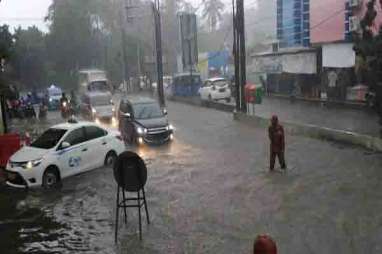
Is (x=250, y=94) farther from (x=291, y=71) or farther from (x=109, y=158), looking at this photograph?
(x=109, y=158)

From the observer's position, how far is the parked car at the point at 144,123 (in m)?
22.7

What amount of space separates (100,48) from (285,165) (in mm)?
73219

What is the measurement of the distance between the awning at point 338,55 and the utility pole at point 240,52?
6.18 meters

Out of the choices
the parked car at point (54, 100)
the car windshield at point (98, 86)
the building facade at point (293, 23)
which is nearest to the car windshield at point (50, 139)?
the building facade at point (293, 23)

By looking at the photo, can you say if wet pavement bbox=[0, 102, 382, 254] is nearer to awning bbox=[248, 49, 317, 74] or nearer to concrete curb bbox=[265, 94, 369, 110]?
concrete curb bbox=[265, 94, 369, 110]

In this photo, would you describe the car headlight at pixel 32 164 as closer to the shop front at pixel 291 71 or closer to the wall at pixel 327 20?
the wall at pixel 327 20

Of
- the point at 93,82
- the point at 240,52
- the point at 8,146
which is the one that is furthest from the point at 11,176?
the point at 93,82

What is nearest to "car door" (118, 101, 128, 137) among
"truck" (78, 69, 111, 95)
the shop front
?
the shop front

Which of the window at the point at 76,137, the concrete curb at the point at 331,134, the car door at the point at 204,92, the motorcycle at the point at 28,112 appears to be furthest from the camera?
the car door at the point at 204,92

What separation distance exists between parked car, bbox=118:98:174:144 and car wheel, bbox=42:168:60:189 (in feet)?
23.7

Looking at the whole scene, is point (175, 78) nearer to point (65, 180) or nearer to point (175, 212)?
point (65, 180)

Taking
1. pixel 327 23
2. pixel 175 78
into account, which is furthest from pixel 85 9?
pixel 327 23

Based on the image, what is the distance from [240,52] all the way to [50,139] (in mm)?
17172

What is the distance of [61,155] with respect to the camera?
15641mm
